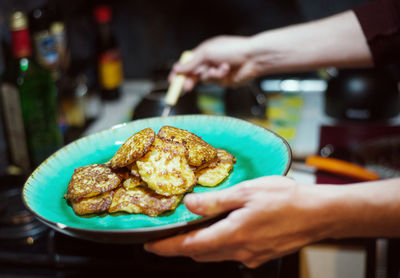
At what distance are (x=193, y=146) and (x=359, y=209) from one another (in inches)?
12.5

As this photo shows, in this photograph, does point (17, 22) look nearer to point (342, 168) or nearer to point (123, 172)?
point (123, 172)

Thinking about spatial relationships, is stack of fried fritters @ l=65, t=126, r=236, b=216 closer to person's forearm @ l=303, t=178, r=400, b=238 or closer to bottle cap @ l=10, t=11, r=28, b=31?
person's forearm @ l=303, t=178, r=400, b=238

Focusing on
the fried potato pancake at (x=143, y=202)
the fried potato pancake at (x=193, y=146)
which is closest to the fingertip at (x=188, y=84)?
the fried potato pancake at (x=193, y=146)

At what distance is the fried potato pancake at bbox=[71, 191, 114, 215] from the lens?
0.69 metres

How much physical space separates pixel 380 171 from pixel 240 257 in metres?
0.74

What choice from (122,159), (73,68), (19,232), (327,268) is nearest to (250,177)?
(122,159)

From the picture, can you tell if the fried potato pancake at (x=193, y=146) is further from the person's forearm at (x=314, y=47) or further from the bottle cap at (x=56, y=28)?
the bottle cap at (x=56, y=28)

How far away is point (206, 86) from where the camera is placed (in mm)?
2152

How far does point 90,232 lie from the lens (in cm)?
A: 60

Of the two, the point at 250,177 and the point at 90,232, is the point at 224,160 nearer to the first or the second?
the point at 250,177

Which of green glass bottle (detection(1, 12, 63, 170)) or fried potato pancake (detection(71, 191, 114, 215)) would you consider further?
green glass bottle (detection(1, 12, 63, 170))

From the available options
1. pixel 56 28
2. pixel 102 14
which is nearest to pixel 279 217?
pixel 56 28

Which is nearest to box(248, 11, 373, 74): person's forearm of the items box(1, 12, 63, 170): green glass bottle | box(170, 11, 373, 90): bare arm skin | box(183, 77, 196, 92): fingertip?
box(170, 11, 373, 90): bare arm skin

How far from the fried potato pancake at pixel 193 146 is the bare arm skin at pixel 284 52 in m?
0.54
